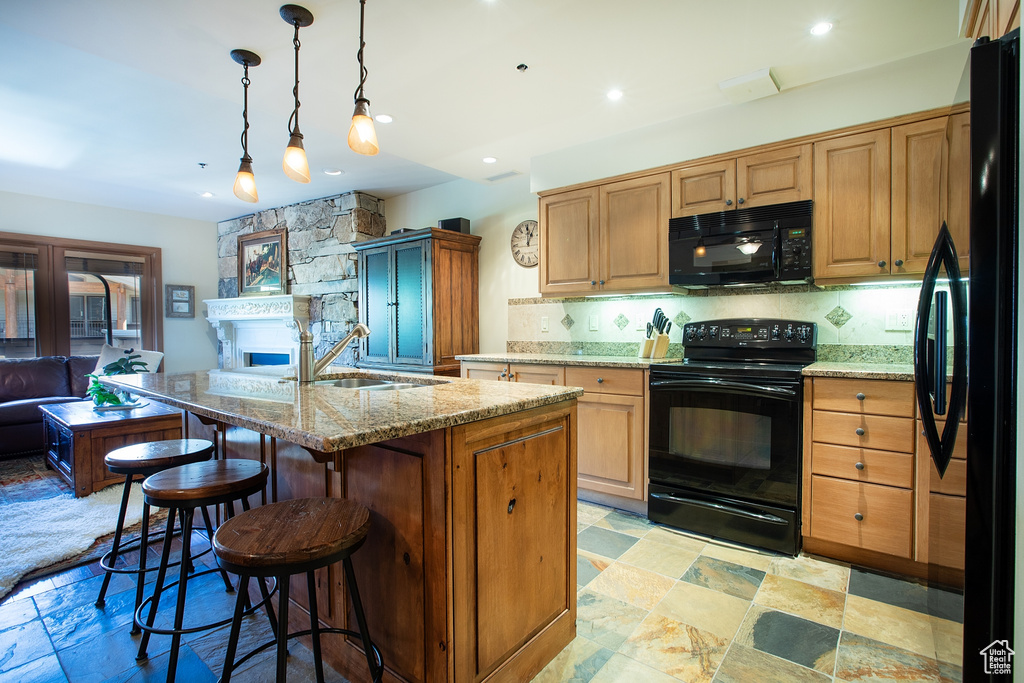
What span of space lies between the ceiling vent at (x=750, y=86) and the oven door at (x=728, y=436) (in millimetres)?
1561

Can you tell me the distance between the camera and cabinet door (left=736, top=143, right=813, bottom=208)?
2.61 m

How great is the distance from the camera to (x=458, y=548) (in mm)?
1292

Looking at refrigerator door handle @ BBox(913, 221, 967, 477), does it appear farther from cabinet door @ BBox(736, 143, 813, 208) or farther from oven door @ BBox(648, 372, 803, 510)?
cabinet door @ BBox(736, 143, 813, 208)

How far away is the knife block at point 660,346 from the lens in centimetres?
319

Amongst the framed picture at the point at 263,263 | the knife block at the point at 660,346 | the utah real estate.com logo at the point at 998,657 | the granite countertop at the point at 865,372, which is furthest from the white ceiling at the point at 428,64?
the utah real estate.com logo at the point at 998,657

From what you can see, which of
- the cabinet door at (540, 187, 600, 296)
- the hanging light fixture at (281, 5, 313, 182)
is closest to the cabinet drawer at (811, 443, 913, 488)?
the cabinet door at (540, 187, 600, 296)

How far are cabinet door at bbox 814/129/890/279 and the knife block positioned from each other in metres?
0.94

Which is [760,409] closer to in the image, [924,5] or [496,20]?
[924,5]

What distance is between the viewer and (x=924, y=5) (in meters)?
1.98

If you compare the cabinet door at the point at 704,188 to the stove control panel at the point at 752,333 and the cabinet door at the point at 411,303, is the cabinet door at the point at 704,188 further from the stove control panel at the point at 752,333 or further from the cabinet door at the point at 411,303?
the cabinet door at the point at 411,303

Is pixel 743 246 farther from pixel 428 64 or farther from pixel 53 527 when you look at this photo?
pixel 53 527

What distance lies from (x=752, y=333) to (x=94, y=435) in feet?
14.1

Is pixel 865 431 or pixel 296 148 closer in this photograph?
pixel 296 148

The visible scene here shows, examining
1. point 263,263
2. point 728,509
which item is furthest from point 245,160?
point 263,263
